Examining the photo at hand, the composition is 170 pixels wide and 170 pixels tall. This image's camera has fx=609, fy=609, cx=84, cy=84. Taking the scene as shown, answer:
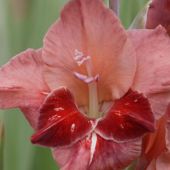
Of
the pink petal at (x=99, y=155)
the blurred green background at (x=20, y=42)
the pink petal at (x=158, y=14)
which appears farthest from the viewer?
the blurred green background at (x=20, y=42)

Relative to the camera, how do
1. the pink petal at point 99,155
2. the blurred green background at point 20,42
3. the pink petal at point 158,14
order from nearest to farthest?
1. the pink petal at point 99,155
2. the pink petal at point 158,14
3. the blurred green background at point 20,42

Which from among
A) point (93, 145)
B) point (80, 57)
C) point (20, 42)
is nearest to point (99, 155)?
point (93, 145)

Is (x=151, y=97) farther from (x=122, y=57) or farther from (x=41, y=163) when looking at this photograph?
(x=41, y=163)

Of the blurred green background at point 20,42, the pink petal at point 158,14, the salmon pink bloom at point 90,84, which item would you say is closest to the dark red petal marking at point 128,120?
the salmon pink bloom at point 90,84

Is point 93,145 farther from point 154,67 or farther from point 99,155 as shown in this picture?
point 154,67

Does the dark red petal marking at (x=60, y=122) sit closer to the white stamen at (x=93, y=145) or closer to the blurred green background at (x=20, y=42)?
the white stamen at (x=93, y=145)

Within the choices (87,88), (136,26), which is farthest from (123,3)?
(87,88)
